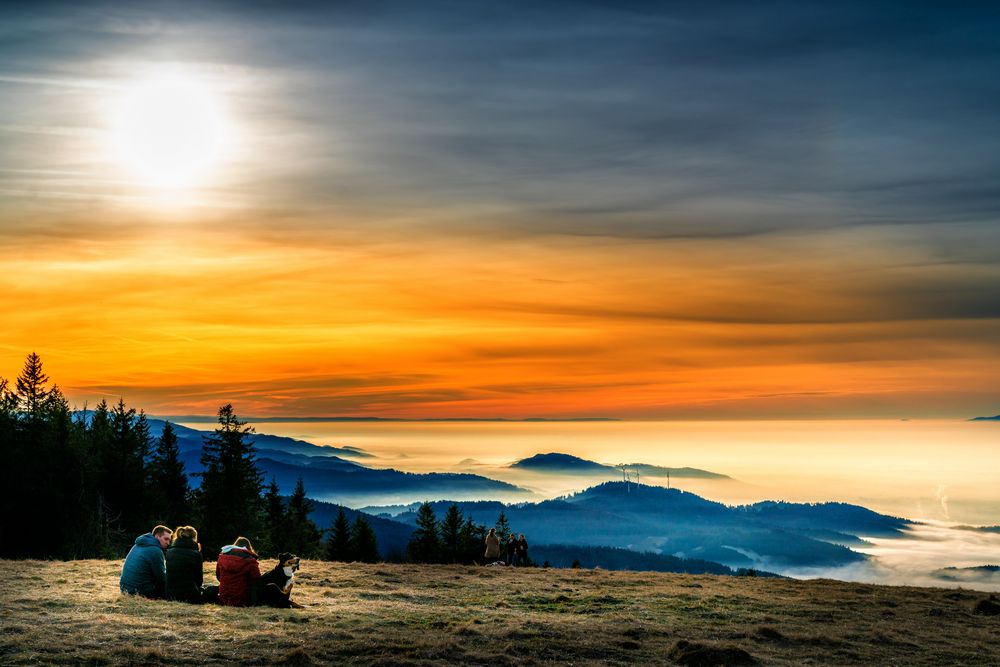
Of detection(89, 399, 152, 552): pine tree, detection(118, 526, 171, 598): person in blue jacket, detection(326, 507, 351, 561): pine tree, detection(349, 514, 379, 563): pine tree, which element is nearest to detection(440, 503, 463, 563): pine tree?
detection(349, 514, 379, 563): pine tree

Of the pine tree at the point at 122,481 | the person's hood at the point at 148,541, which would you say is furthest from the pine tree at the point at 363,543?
the person's hood at the point at 148,541

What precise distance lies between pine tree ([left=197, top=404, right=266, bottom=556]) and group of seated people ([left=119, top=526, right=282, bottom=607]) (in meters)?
50.8

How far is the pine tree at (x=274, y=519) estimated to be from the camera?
8998 centimetres

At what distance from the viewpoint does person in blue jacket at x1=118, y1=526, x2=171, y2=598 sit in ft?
74.1

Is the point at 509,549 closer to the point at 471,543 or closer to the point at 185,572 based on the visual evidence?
the point at 185,572

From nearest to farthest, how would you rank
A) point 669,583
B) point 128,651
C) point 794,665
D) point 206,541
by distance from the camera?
point 128,651 → point 794,665 → point 669,583 → point 206,541

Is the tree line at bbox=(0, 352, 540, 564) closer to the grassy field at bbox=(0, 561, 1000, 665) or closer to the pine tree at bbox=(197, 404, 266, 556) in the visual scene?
the pine tree at bbox=(197, 404, 266, 556)

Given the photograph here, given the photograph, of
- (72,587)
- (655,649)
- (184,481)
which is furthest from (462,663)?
(184,481)

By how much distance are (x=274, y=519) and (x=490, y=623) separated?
272 ft

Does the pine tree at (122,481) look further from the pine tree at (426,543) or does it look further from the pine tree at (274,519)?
the pine tree at (426,543)

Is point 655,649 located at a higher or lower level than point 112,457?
lower

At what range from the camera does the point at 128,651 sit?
16.0 meters

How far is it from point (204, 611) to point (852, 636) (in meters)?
15.8

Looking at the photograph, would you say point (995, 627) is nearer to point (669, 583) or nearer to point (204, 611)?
point (669, 583)
